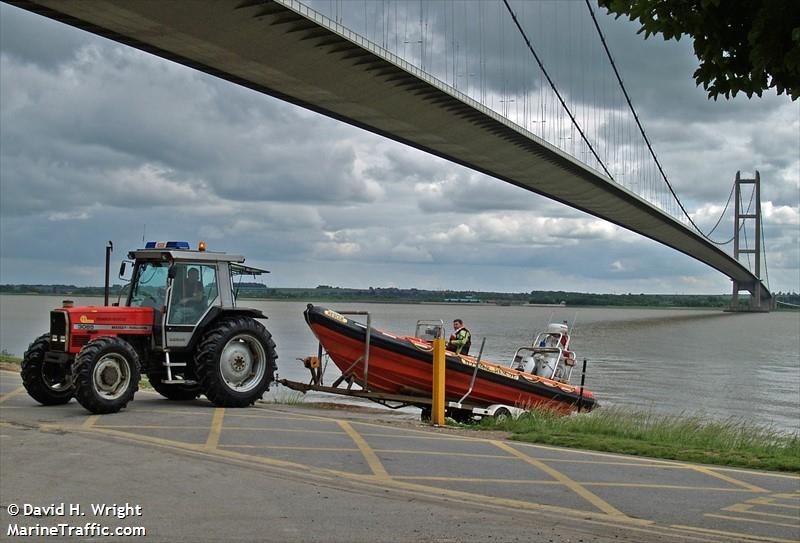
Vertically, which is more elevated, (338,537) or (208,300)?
(208,300)

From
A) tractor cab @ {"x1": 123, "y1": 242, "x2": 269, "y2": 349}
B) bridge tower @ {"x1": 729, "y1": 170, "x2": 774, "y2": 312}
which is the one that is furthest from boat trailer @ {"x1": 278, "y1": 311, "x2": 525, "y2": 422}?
bridge tower @ {"x1": 729, "y1": 170, "x2": 774, "y2": 312}

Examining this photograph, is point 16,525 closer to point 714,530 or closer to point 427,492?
point 427,492

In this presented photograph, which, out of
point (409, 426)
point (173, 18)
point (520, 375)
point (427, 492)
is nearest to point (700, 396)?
point (520, 375)

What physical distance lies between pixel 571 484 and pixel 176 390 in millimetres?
7079

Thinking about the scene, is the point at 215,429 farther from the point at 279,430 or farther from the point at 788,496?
the point at 788,496

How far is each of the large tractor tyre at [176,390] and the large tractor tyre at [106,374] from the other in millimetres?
1617

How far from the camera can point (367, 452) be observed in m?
8.80

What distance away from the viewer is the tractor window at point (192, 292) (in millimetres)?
11984

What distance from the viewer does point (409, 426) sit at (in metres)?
11.6

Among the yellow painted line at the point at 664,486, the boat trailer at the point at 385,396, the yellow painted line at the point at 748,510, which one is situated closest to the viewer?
the yellow painted line at the point at 748,510

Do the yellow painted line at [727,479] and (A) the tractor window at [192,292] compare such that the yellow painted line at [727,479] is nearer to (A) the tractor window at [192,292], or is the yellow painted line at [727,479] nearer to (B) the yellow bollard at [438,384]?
(B) the yellow bollard at [438,384]

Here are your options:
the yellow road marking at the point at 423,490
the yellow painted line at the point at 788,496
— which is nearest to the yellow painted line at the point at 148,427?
the yellow road marking at the point at 423,490

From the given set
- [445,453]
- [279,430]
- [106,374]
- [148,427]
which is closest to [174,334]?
[106,374]

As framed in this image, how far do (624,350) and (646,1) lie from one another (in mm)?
42874
